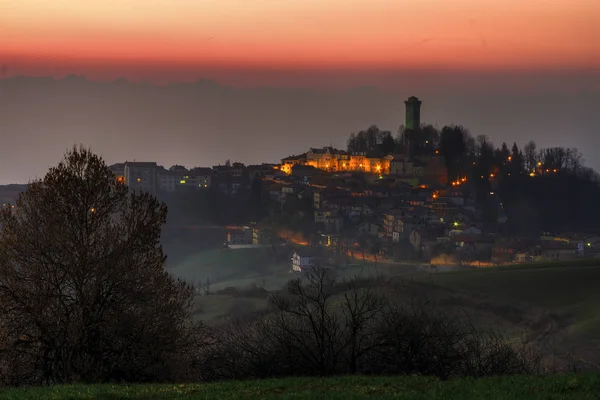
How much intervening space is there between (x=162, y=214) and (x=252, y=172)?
4782 inches

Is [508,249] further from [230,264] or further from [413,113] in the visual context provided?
[413,113]

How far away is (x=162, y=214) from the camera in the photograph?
1770 cm

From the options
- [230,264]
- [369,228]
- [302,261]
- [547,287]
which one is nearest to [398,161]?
[369,228]

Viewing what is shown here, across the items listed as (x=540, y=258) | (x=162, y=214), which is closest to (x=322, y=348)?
(x=162, y=214)

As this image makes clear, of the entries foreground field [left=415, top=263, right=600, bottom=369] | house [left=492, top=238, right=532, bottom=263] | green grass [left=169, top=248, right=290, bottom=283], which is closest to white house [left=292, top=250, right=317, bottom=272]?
green grass [left=169, top=248, right=290, bottom=283]

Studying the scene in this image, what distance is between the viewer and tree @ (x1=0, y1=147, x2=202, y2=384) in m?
16.1

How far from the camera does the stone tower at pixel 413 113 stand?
14250 cm

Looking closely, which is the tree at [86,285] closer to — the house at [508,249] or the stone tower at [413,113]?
the house at [508,249]

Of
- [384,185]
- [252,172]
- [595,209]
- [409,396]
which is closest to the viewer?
[409,396]

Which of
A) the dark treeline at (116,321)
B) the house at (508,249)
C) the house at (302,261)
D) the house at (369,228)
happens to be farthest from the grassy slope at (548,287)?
the house at (369,228)

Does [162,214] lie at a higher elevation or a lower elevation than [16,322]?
higher

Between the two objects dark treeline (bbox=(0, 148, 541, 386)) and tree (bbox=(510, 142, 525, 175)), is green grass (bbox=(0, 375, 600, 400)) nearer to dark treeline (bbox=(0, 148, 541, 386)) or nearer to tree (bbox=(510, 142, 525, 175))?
dark treeline (bbox=(0, 148, 541, 386))

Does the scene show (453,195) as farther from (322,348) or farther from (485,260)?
(322,348)

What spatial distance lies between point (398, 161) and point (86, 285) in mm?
117228
